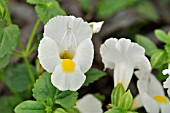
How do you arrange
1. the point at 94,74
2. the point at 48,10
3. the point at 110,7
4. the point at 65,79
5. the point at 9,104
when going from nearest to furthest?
the point at 65,79 → the point at 48,10 → the point at 94,74 → the point at 9,104 → the point at 110,7

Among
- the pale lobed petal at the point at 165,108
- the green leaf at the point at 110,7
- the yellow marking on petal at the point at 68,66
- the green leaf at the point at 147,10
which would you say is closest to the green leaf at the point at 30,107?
the yellow marking on petal at the point at 68,66

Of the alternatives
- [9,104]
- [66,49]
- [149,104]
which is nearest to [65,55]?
[66,49]

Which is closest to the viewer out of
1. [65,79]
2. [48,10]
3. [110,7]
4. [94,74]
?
[65,79]

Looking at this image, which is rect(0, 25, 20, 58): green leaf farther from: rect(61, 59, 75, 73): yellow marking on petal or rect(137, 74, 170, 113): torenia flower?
rect(137, 74, 170, 113): torenia flower

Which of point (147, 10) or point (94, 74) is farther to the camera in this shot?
point (147, 10)

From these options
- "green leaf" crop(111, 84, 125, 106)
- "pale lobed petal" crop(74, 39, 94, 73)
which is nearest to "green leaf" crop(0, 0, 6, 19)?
"pale lobed petal" crop(74, 39, 94, 73)

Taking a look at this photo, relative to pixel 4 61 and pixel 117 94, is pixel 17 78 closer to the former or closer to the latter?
pixel 4 61
